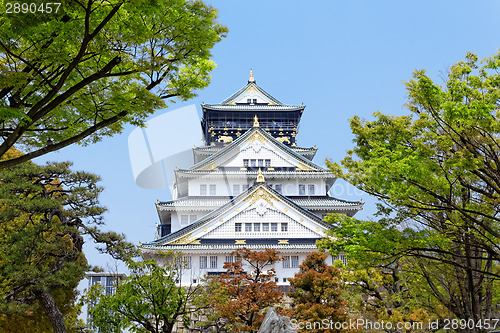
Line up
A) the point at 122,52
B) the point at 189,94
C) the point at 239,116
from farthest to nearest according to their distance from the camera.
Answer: the point at 239,116, the point at 189,94, the point at 122,52

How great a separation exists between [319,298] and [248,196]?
12498 mm

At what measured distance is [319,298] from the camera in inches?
875

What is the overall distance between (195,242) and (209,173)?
7.93m

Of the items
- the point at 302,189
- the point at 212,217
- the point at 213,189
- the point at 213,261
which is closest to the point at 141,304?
the point at 213,261

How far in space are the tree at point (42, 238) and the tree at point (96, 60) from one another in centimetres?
841

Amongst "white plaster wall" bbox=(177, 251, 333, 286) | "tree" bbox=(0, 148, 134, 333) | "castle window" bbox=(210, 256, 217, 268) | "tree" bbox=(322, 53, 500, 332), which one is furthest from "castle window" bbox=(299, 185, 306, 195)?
"tree" bbox=(322, 53, 500, 332)

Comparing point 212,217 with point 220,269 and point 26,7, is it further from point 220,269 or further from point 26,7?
point 26,7

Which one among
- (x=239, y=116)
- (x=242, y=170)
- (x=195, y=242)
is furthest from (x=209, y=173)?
(x=239, y=116)

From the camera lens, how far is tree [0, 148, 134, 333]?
18.1 meters

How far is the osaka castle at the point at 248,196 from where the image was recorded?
3186 cm

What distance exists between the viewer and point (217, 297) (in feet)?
61.7

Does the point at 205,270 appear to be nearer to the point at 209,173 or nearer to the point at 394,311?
the point at 209,173

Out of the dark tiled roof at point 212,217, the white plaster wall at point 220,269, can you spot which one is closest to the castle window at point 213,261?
the white plaster wall at point 220,269
